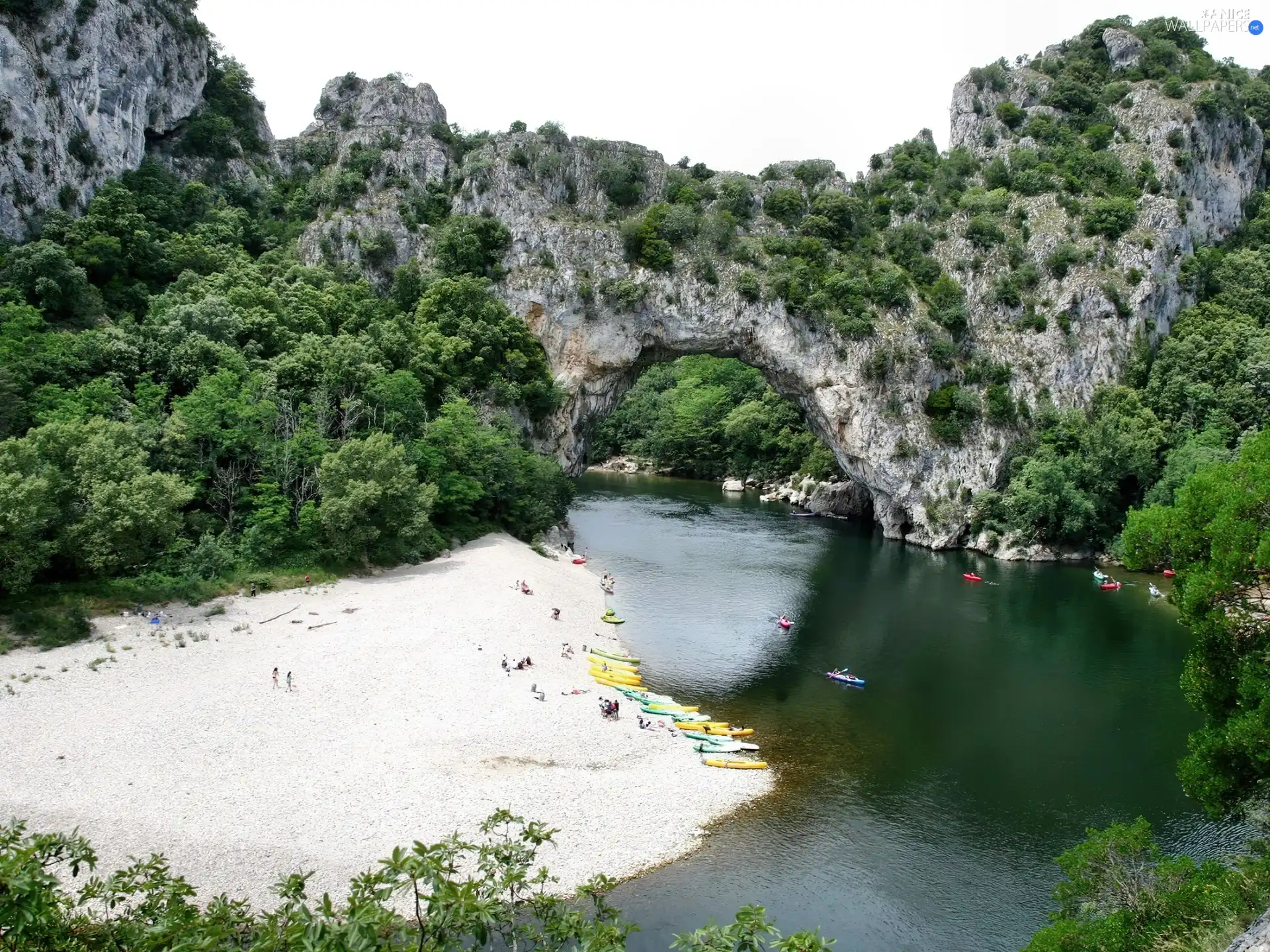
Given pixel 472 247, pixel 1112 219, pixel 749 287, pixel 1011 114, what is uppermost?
pixel 1011 114

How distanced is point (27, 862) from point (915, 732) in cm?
2876

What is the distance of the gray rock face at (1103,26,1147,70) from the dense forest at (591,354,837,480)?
4443 centimetres

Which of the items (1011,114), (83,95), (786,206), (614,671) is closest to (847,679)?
(614,671)

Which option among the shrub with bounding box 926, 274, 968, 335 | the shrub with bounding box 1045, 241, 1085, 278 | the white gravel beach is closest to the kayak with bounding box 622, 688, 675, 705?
the white gravel beach

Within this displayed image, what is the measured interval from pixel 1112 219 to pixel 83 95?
74439 millimetres

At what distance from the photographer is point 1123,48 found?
7969 cm

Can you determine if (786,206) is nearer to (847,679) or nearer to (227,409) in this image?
(847,679)

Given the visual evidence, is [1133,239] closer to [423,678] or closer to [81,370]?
[423,678]

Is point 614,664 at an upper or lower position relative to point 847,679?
lower

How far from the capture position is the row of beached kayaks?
27.3m

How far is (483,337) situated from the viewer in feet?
189

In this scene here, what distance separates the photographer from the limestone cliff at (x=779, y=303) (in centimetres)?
6350

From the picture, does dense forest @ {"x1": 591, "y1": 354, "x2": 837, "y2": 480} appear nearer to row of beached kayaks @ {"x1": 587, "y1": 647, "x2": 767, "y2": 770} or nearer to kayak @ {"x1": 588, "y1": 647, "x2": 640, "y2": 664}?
kayak @ {"x1": 588, "y1": 647, "x2": 640, "y2": 664}

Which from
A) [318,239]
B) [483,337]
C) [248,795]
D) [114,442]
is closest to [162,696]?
[248,795]
